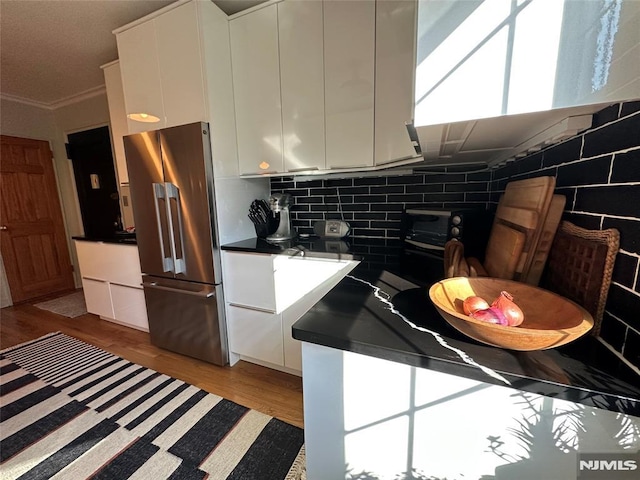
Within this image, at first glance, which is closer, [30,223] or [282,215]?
[282,215]

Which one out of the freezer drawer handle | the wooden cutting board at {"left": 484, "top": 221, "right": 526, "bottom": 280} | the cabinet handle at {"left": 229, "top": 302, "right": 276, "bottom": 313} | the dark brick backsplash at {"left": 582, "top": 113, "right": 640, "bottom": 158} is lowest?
the cabinet handle at {"left": 229, "top": 302, "right": 276, "bottom": 313}

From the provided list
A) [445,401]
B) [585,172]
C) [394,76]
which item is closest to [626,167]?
[585,172]

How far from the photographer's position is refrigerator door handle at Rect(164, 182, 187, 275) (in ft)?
6.02

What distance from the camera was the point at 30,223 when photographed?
343 cm

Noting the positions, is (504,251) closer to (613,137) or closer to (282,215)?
(613,137)

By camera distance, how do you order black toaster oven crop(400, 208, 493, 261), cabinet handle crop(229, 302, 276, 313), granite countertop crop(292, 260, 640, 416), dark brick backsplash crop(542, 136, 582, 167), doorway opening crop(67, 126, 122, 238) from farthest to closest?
doorway opening crop(67, 126, 122, 238)
cabinet handle crop(229, 302, 276, 313)
black toaster oven crop(400, 208, 493, 261)
dark brick backsplash crop(542, 136, 582, 167)
granite countertop crop(292, 260, 640, 416)

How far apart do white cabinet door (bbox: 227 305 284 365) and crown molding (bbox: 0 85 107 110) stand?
3.23m

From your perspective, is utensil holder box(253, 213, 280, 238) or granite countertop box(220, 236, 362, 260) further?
utensil holder box(253, 213, 280, 238)

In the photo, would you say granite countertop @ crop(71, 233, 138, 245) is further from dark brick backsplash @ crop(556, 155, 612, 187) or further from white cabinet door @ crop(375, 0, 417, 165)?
dark brick backsplash @ crop(556, 155, 612, 187)

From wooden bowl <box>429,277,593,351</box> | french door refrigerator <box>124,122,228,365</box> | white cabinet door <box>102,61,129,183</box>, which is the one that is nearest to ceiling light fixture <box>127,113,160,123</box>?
french door refrigerator <box>124,122,228,365</box>

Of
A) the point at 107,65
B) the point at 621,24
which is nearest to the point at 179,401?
the point at 621,24

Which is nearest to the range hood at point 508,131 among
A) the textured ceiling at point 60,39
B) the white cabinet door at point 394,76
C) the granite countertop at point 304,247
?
the white cabinet door at point 394,76

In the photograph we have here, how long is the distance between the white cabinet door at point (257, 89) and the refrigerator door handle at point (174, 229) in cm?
54

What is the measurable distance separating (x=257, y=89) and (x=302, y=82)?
1.19 feet
